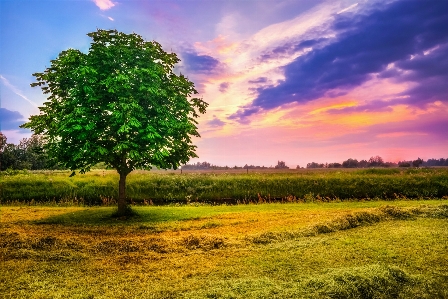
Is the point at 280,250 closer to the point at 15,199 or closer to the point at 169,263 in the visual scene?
the point at 169,263

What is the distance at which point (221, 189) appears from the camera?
25.7 m

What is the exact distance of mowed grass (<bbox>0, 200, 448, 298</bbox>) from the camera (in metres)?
5.60

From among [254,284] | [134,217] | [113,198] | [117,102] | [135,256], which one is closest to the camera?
[254,284]

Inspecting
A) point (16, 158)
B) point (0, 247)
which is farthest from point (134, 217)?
Result: point (16, 158)

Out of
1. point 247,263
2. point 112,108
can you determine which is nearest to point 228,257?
point 247,263

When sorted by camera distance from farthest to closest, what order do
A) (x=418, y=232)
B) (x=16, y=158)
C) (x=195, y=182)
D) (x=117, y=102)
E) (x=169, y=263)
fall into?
(x=16, y=158) → (x=195, y=182) → (x=117, y=102) → (x=418, y=232) → (x=169, y=263)

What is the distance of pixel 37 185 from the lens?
25.5 meters

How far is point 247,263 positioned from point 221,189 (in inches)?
737

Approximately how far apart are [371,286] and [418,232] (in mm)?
5023

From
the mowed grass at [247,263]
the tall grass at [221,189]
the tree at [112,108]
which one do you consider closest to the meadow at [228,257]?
the mowed grass at [247,263]

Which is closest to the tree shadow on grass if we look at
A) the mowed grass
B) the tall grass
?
the mowed grass

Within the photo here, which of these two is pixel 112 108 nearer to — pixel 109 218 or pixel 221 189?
pixel 109 218

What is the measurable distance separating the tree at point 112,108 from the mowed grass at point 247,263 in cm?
399

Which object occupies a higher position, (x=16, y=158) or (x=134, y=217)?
(x=16, y=158)
